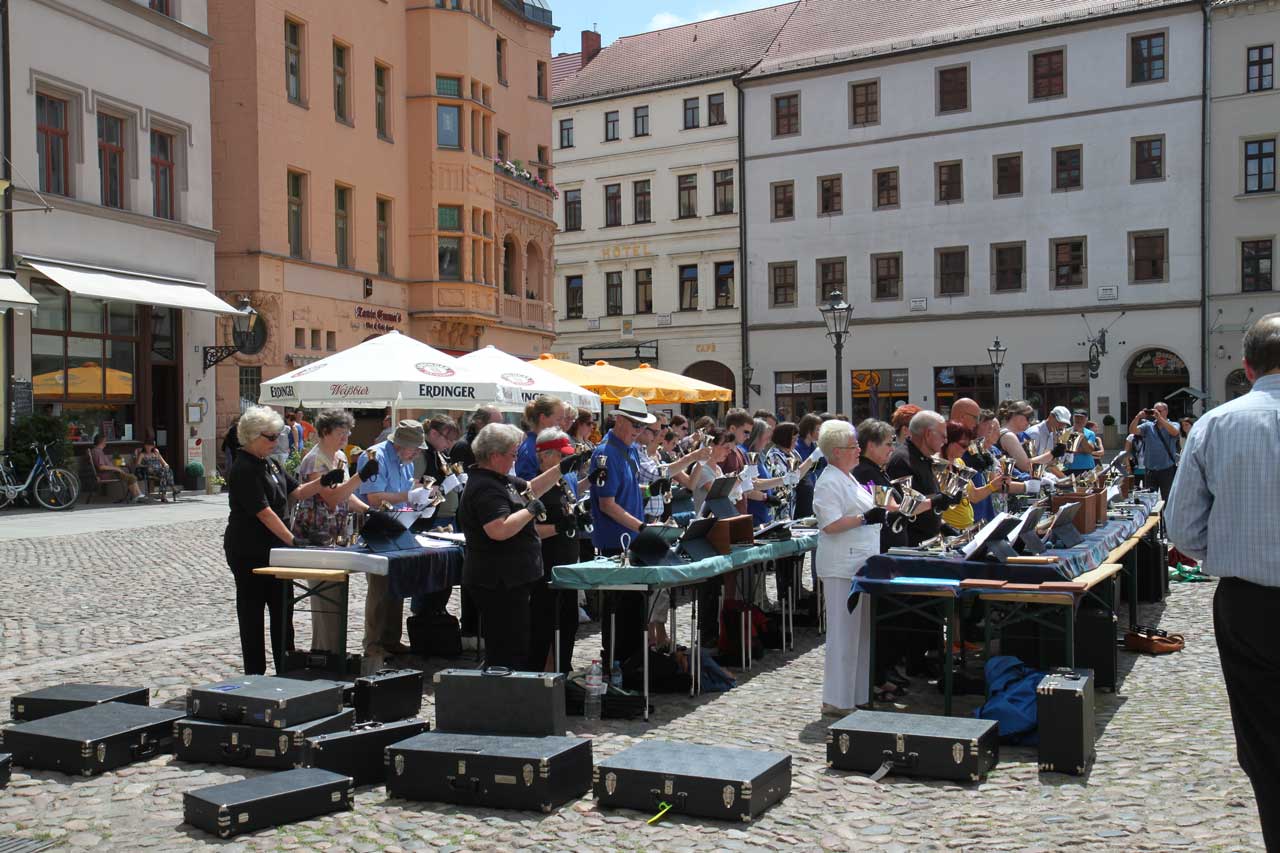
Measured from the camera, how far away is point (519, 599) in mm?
7207

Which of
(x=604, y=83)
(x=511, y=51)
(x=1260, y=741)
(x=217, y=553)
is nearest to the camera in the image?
(x=1260, y=741)

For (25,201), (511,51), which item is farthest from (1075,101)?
(25,201)

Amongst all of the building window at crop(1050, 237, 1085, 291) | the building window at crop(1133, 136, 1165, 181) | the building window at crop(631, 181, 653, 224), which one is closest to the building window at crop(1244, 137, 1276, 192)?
the building window at crop(1133, 136, 1165, 181)

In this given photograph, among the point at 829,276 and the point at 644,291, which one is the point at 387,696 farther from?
the point at 644,291

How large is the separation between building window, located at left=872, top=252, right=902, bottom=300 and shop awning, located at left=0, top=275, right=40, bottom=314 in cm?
3067

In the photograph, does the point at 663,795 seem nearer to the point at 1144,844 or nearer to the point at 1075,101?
the point at 1144,844

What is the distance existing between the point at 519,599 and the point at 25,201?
18425 millimetres

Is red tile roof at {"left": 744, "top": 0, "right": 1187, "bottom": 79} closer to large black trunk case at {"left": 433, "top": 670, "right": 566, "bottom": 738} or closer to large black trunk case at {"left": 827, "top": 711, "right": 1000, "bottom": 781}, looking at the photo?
large black trunk case at {"left": 827, "top": 711, "right": 1000, "bottom": 781}

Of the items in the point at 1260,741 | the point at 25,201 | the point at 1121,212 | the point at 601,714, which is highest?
the point at 1121,212

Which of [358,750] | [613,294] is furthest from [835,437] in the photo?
[613,294]

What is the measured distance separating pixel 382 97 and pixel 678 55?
21086 millimetres

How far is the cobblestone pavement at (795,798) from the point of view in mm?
5363

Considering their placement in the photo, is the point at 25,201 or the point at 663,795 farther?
the point at 25,201

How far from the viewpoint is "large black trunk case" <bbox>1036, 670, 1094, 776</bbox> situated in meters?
6.23
